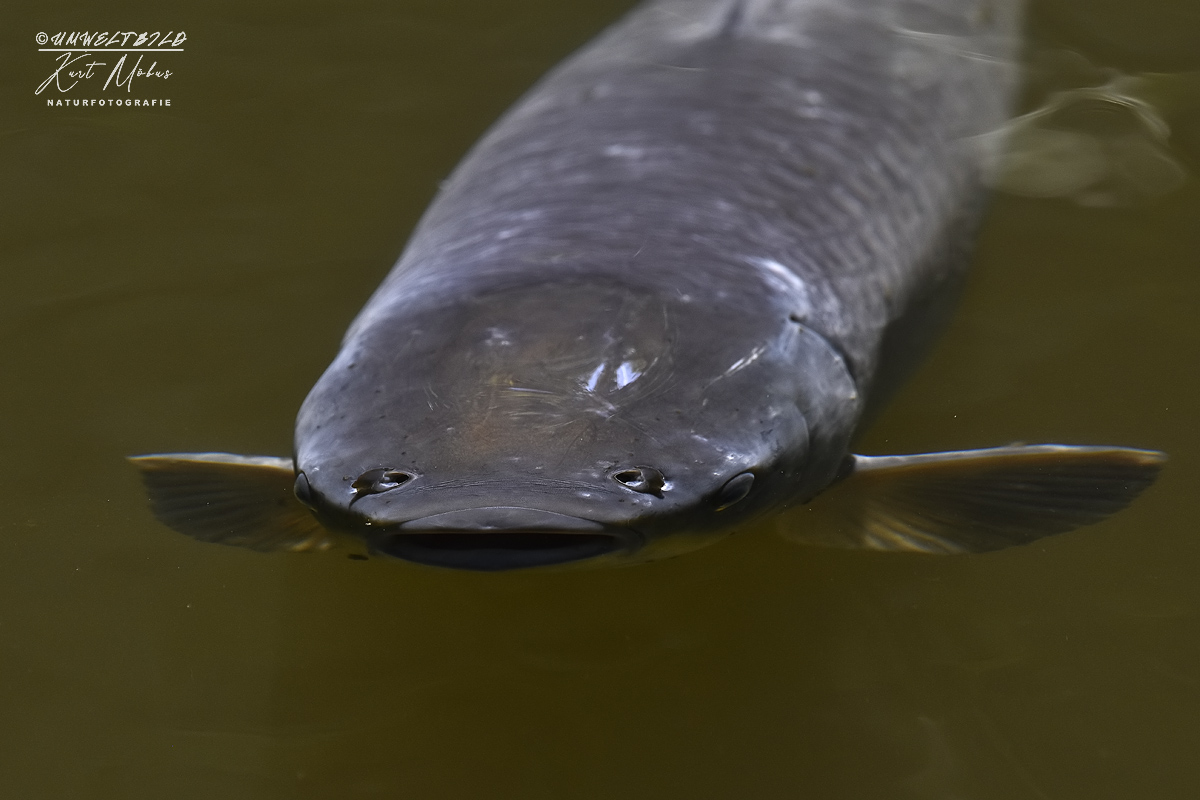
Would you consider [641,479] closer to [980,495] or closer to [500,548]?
[500,548]

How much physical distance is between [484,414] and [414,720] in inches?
36.6

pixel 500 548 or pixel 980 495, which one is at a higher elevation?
pixel 500 548

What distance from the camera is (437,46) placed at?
4.66 metres

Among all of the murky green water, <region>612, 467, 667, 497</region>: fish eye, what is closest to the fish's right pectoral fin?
the murky green water

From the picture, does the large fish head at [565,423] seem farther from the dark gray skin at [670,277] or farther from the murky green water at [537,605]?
the murky green water at [537,605]

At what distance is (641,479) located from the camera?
2.07 metres

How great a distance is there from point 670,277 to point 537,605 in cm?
90

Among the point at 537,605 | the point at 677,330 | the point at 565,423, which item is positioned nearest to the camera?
the point at 565,423

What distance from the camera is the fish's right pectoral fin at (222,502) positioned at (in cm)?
270

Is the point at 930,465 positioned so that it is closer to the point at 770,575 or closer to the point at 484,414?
the point at 770,575

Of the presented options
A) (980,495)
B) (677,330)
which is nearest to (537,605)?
(677,330)

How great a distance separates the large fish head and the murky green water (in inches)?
22.5

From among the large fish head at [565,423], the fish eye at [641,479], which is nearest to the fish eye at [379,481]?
the large fish head at [565,423]

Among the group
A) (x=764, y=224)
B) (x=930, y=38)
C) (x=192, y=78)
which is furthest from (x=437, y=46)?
(x=764, y=224)
